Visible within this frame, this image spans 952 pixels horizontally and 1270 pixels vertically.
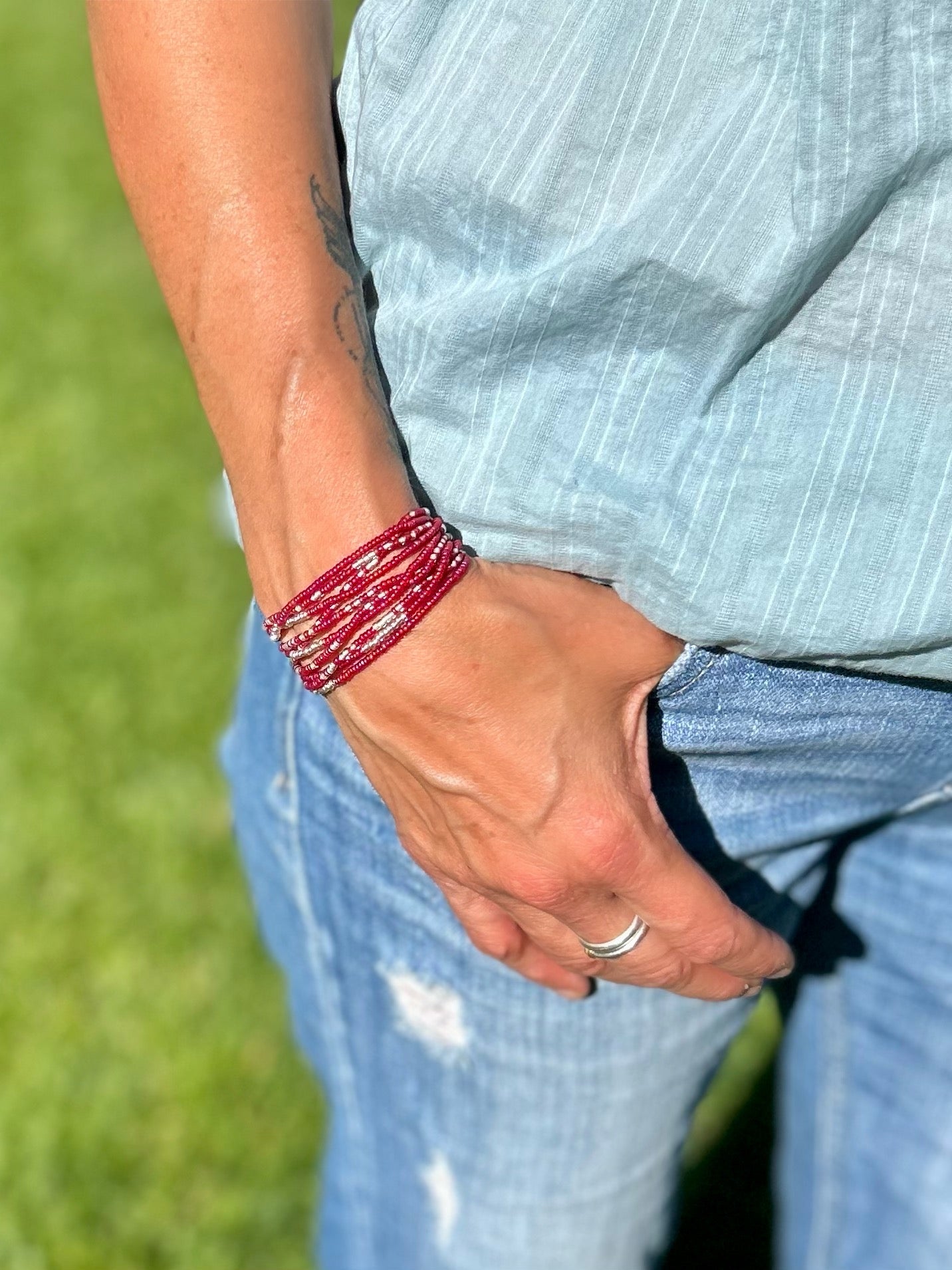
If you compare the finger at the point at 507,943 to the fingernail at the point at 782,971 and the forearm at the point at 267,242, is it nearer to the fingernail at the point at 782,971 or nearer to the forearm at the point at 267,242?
the fingernail at the point at 782,971

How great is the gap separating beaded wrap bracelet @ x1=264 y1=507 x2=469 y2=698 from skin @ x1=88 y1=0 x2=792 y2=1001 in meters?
0.01

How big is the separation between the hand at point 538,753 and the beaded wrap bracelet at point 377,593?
0.01 m

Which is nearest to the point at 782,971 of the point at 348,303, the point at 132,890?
the point at 348,303

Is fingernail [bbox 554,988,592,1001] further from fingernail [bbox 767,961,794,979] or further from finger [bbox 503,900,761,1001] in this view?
fingernail [bbox 767,961,794,979]

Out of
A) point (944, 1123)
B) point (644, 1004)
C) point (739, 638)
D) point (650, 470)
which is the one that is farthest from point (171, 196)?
point (944, 1123)

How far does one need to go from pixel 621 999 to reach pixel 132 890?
147 centimetres

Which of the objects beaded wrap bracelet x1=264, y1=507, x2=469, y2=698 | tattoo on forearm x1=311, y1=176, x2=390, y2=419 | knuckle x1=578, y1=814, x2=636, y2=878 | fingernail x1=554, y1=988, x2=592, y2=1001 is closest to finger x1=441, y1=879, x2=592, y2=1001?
fingernail x1=554, y1=988, x2=592, y2=1001

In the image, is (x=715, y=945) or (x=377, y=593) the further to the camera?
(x=715, y=945)

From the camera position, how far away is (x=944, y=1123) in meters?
1.37

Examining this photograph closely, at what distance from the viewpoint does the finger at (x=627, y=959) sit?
966mm

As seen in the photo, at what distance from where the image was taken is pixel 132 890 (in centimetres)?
238

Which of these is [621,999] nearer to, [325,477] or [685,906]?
[685,906]

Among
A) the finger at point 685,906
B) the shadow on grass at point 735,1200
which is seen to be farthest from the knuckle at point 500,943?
the shadow on grass at point 735,1200

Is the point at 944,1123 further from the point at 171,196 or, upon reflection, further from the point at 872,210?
the point at 171,196
